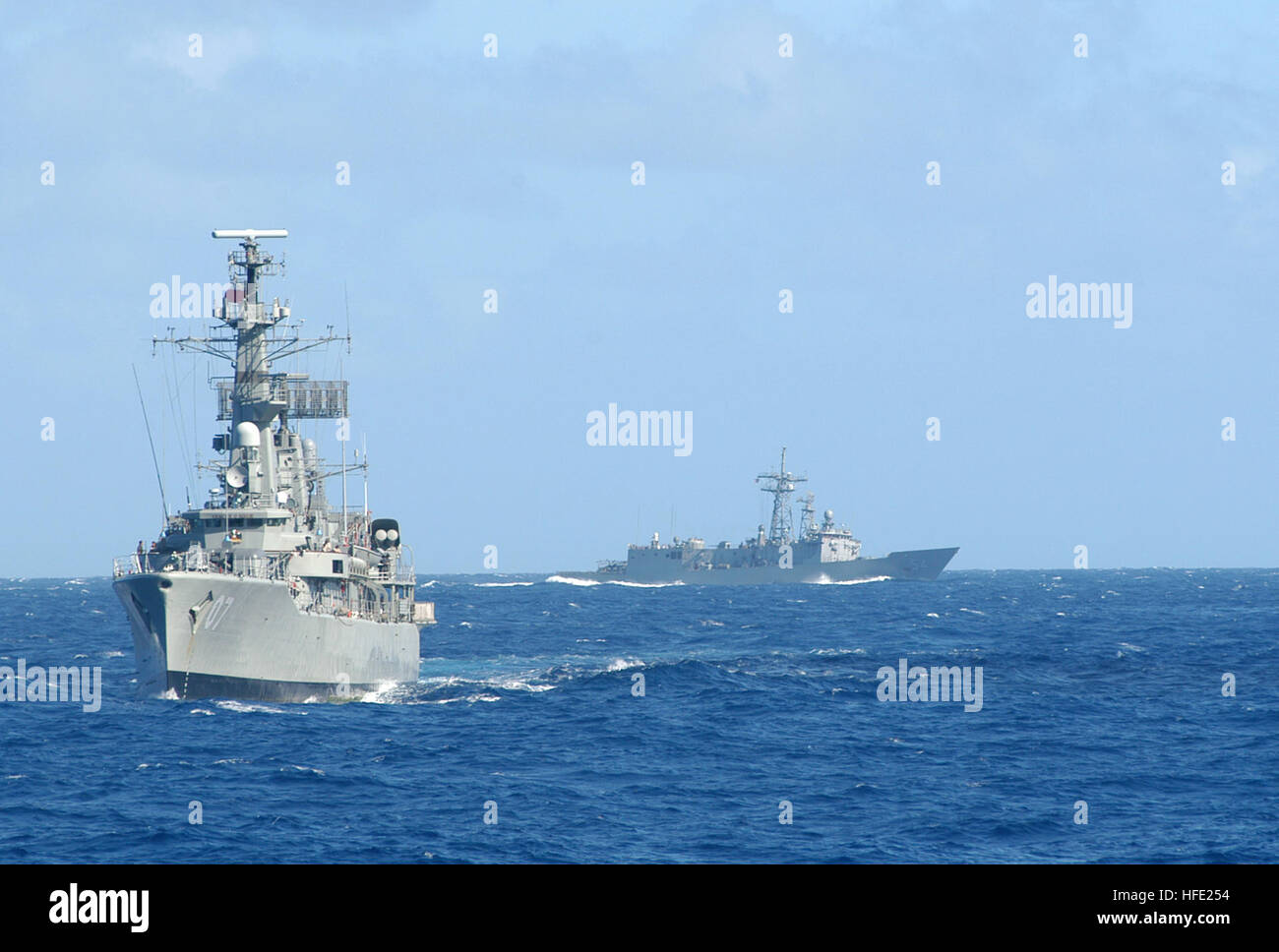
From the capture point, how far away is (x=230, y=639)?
1345 inches

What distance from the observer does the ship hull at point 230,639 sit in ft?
109

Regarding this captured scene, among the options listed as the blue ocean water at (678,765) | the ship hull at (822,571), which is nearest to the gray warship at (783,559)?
the ship hull at (822,571)

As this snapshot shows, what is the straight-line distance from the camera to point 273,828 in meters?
21.6

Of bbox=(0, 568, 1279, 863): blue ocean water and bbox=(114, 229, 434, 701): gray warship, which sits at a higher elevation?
bbox=(114, 229, 434, 701): gray warship

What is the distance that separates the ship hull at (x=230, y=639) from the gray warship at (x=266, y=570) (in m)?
0.04

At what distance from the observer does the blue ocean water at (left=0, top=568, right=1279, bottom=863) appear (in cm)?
2069

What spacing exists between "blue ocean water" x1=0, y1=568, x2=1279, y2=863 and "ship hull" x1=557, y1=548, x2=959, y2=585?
332ft

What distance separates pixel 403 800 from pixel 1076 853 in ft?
37.3

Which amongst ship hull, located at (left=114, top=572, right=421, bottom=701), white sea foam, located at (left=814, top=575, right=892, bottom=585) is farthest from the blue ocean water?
white sea foam, located at (left=814, top=575, right=892, bottom=585)

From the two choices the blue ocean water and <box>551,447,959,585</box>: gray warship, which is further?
<box>551,447,959,585</box>: gray warship

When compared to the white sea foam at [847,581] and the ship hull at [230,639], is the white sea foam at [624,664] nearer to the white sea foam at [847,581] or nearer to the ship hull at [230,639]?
the ship hull at [230,639]

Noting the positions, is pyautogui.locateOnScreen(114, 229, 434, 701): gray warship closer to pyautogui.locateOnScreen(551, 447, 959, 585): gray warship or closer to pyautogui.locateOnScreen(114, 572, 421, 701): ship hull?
pyautogui.locateOnScreen(114, 572, 421, 701): ship hull
